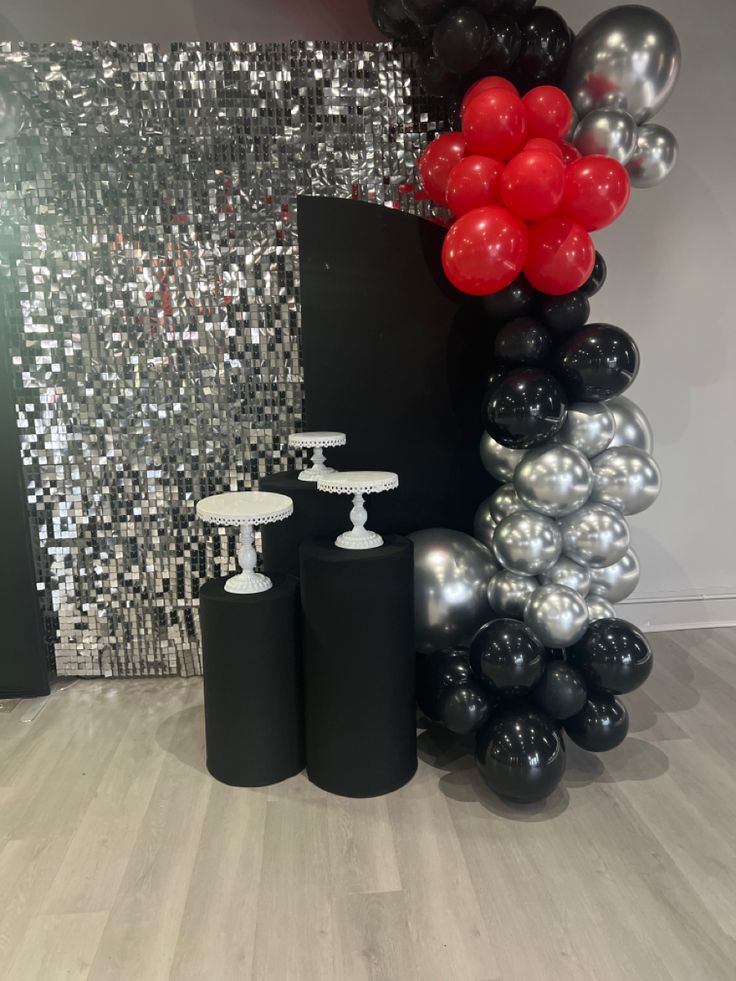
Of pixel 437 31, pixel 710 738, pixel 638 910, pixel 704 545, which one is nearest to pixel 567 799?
pixel 638 910

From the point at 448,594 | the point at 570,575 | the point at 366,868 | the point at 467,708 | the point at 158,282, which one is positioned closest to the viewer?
the point at 366,868

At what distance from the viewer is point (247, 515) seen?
6.61ft

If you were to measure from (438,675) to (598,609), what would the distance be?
565 mm

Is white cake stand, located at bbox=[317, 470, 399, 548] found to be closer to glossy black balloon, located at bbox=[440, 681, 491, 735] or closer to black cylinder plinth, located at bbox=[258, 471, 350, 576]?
black cylinder plinth, located at bbox=[258, 471, 350, 576]

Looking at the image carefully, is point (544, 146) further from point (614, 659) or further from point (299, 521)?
point (614, 659)

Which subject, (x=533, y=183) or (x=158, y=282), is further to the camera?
(x=158, y=282)

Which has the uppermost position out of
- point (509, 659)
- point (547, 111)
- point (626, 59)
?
point (626, 59)

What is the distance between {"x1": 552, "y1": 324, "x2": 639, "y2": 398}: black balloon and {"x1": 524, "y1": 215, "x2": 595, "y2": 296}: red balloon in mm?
166

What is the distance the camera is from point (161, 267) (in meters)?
2.80

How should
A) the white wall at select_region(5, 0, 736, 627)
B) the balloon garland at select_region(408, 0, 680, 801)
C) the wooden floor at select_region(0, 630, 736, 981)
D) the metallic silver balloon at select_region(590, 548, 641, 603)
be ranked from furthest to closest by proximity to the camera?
1. the white wall at select_region(5, 0, 736, 627)
2. the metallic silver balloon at select_region(590, 548, 641, 603)
3. the balloon garland at select_region(408, 0, 680, 801)
4. the wooden floor at select_region(0, 630, 736, 981)

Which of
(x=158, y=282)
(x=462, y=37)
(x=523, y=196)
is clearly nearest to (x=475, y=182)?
(x=523, y=196)

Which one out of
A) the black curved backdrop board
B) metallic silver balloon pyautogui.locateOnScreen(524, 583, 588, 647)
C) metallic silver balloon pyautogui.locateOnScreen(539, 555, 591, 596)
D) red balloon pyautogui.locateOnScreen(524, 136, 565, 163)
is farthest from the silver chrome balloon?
red balloon pyautogui.locateOnScreen(524, 136, 565, 163)

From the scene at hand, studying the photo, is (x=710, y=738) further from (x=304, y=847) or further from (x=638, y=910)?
(x=304, y=847)

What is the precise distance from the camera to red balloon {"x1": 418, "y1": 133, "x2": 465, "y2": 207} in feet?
7.70
